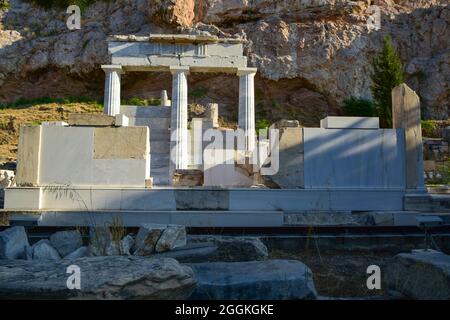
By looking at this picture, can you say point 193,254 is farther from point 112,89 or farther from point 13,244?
point 112,89

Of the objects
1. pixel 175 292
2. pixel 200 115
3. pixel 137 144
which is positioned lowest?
pixel 175 292

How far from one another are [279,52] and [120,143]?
1123 inches

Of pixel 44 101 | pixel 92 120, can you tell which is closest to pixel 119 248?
pixel 92 120

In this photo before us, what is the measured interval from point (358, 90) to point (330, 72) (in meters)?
2.88

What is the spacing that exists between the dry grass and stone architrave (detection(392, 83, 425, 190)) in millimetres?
26507

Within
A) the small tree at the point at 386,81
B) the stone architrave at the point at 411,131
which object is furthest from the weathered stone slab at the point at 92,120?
the small tree at the point at 386,81

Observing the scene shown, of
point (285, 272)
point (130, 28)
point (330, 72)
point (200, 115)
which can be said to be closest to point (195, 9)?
point (130, 28)

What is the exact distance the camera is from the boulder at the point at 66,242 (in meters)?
4.90

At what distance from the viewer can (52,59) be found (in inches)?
1398

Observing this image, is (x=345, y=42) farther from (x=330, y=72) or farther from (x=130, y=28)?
(x=130, y=28)

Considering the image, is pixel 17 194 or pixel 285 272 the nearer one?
pixel 285 272

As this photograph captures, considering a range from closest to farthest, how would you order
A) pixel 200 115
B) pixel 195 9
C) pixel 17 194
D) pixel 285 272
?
pixel 285 272
pixel 17 194
pixel 200 115
pixel 195 9

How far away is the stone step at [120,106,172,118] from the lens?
19.3 meters

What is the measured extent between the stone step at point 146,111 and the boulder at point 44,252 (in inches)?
593
